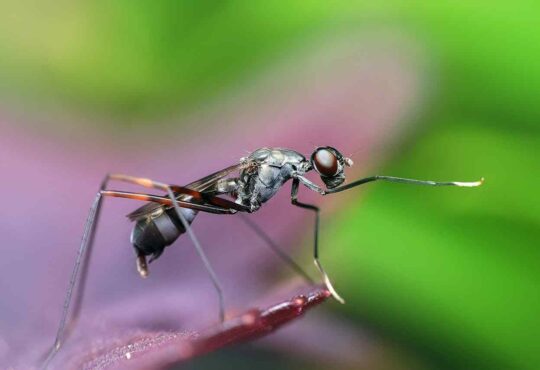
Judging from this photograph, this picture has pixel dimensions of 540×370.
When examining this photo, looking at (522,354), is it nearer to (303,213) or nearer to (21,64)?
(303,213)

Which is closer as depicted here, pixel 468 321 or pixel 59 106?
pixel 468 321

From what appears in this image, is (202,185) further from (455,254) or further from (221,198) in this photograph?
(455,254)

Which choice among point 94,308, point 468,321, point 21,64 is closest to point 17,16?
point 21,64

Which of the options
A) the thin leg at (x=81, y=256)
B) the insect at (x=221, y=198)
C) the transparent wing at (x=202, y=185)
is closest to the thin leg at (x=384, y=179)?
the insect at (x=221, y=198)

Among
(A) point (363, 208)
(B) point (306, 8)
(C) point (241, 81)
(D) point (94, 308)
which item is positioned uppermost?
(B) point (306, 8)

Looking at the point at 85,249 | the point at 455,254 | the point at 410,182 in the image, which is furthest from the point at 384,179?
the point at 85,249

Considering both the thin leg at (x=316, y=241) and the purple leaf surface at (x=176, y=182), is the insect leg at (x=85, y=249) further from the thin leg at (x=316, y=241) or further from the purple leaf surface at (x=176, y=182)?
the thin leg at (x=316, y=241)
